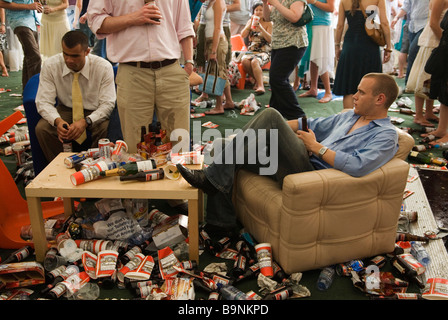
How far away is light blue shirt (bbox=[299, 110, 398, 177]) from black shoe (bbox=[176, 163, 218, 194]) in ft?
2.17

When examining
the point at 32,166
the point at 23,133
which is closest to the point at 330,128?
the point at 32,166

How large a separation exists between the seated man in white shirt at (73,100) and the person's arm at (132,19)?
49 cm

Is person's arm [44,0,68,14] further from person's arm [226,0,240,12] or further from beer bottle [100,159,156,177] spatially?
beer bottle [100,159,156,177]

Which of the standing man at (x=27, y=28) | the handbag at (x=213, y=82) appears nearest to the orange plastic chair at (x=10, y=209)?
the handbag at (x=213, y=82)

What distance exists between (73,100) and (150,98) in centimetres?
67

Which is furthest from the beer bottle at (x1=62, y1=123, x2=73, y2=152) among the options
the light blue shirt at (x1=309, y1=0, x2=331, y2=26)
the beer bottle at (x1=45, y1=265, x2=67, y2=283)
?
the light blue shirt at (x1=309, y1=0, x2=331, y2=26)

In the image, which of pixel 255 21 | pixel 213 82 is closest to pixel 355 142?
pixel 213 82

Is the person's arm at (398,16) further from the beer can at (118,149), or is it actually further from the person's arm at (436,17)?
the beer can at (118,149)

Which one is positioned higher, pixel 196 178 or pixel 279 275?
pixel 196 178

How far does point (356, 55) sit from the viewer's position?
4078mm

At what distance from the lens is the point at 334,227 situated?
215cm

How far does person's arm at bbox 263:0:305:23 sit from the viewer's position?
392cm

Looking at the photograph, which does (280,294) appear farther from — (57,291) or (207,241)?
(57,291)

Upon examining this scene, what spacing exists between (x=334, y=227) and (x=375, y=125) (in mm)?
643
